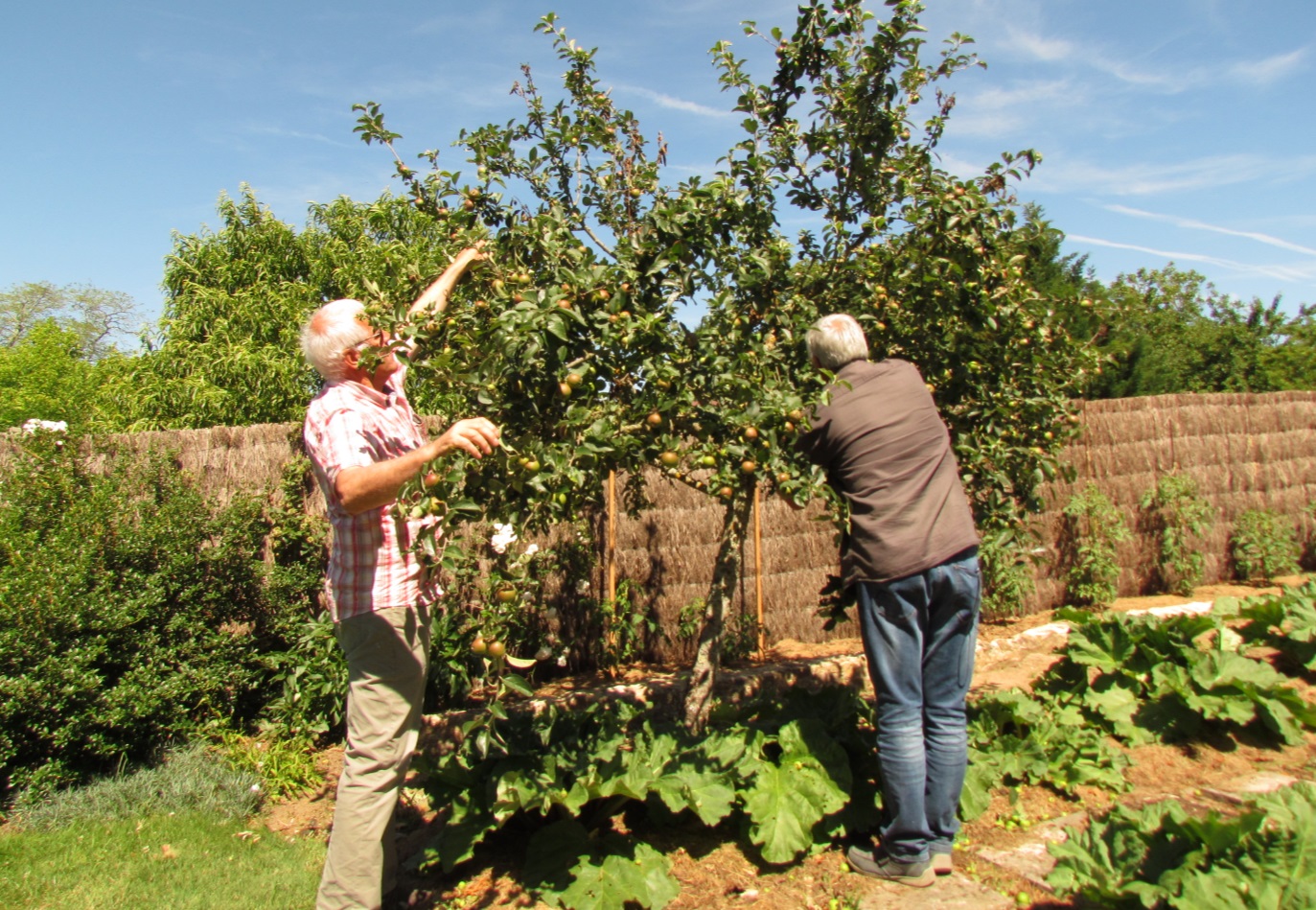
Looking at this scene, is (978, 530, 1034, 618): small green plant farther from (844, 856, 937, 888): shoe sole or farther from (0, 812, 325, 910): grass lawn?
(0, 812, 325, 910): grass lawn

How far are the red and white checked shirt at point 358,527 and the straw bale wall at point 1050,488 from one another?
3.52 ft

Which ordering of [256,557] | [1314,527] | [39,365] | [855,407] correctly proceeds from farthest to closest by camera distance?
[39,365] < [1314,527] < [256,557] < [855,407]

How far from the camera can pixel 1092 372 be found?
474cm

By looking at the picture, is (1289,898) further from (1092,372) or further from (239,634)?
(239,634)

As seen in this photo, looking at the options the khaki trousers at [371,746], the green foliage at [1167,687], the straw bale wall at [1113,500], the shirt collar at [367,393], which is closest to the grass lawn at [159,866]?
the khaki trousers at [371,746]

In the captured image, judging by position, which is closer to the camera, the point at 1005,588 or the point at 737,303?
the point at 737,303

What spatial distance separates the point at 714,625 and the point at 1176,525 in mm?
6419

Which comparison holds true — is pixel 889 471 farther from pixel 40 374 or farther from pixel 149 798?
pixel 40 374

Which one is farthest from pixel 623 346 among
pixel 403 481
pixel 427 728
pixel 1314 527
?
pixel 1314 527

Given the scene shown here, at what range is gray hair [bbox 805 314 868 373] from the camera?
3021 millimetres

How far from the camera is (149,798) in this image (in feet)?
12.3

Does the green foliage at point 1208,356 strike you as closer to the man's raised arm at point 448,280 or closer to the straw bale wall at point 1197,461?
the straw bale wall at point 1197,461

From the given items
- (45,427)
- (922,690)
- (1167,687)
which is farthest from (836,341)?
(45,427)

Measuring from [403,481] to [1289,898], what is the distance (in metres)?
2.39
